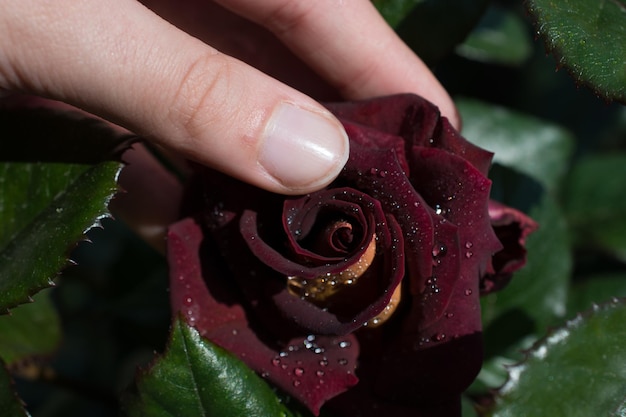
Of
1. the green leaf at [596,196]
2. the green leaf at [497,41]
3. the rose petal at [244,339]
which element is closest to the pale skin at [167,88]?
the rose petal at [244,339]

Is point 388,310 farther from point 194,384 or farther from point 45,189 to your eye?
point 45,189

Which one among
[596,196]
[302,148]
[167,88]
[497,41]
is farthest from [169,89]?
[596,196]

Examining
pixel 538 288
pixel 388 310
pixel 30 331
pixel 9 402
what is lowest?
pixel 30 331

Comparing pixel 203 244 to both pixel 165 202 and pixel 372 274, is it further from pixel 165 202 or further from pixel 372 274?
pixel 165 202

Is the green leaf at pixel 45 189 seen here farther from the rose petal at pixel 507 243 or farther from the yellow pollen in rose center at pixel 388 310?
the rose petal at pixel 507 243

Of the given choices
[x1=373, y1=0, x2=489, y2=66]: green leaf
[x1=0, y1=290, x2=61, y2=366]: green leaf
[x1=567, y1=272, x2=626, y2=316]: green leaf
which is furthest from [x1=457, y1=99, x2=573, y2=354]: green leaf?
[x1=0, y1=290, x2=61, y2=366]: green leaf

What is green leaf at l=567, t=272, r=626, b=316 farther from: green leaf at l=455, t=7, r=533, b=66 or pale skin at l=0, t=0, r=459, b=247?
pale skin at l=0, t=0, r=459, b=247
